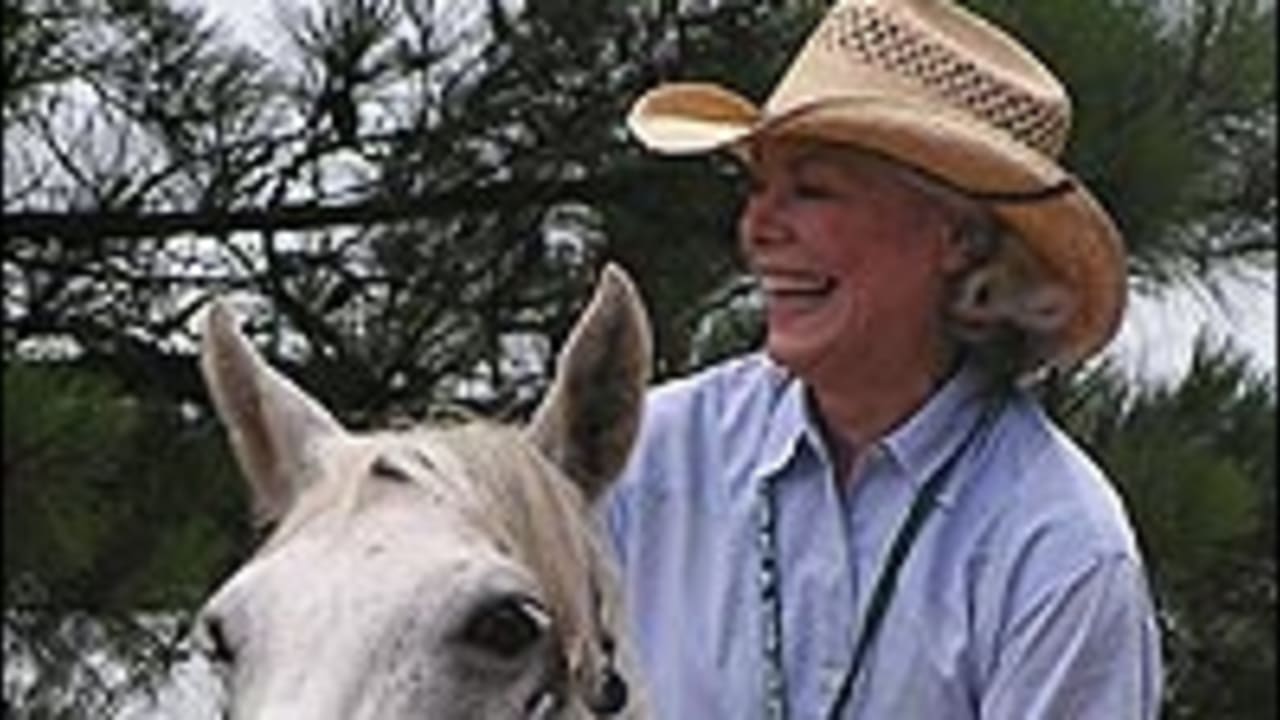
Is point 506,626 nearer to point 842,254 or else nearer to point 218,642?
point 218,642

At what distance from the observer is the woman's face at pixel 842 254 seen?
183 centimetres

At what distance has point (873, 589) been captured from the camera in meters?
1.84

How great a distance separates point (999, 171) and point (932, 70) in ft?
→ 0.35

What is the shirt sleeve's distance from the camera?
5.80 feet

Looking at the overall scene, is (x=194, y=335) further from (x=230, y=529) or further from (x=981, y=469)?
(x=981, y=469)

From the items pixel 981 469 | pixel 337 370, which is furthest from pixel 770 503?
pixel 337 370

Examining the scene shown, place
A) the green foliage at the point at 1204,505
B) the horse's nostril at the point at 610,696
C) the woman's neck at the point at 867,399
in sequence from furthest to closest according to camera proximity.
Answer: the green foliage at the point at 1204,505 < the woman's neck at the point at 867,399 < the horse's nostril at the point at 610,696

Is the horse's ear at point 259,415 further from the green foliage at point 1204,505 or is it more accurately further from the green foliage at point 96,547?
the green foliage at point 1204,505

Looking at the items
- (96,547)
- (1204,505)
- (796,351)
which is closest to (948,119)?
(796,351)

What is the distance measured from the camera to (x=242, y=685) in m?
1.48

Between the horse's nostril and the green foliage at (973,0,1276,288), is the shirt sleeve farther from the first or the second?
the green foliage at (973,0,1276,288)

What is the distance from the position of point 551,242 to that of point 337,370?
248mm

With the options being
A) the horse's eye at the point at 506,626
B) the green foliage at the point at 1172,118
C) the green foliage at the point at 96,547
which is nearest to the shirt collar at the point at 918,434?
the horse's eye at the point at 506,626

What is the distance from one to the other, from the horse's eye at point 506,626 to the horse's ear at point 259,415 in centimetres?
19
